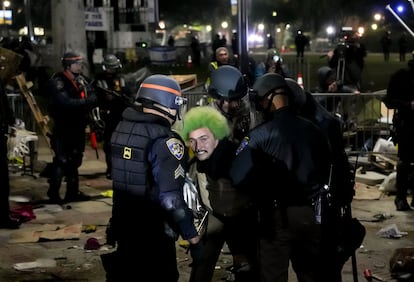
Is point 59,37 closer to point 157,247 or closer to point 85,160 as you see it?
point 85,160

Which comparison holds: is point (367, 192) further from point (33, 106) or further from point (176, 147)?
point (176, 147)

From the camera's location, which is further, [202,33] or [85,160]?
[202,33]

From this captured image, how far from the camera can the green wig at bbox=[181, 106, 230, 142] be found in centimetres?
571

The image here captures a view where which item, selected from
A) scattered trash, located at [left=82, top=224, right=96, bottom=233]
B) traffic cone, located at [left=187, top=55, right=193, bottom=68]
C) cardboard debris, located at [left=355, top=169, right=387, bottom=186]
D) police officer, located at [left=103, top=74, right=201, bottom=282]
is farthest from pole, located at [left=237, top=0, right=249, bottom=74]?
traffic cone, located at [left=187, top=55, right=193, bottom=68]

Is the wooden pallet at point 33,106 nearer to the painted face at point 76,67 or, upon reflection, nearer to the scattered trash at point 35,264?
the painted face at point 76,67

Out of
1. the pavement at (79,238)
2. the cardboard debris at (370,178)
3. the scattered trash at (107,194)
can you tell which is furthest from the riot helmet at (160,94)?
the cardboard debris at (370,178)

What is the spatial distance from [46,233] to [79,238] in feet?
1.30

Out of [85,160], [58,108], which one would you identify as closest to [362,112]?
[85,160]

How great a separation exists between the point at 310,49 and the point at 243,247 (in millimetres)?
57289

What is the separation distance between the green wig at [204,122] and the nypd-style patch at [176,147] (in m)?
0.91

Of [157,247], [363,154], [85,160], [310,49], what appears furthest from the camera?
[310,49]

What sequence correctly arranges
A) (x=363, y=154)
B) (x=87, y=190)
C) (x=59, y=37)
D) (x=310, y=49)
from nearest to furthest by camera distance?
(x=87, y=190) < (x=363, y=154) < (x=59, y=37) < (x=310, y=49)

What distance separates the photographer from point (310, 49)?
62.6m

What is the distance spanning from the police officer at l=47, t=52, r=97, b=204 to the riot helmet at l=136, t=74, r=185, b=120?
5172mm
